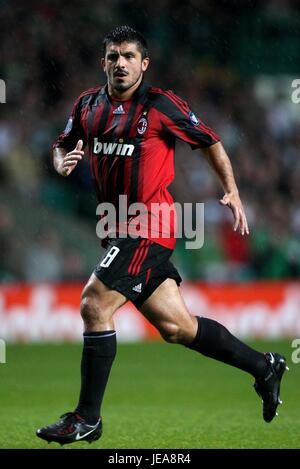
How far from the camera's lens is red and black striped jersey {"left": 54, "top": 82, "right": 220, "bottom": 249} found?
5.88m

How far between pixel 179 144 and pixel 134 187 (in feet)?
30.6

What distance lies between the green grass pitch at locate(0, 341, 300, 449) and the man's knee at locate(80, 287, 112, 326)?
31.4 inches

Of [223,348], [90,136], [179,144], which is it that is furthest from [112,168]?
[179,144]

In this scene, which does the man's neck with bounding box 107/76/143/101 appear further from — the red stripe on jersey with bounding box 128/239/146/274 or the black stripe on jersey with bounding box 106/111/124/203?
the red stripe on jersey with bounding box 128/239/146/274

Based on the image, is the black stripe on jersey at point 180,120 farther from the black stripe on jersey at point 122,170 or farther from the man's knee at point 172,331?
the man's knee at point 172,331

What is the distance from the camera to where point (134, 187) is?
5883 mm

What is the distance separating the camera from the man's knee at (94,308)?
565 cm

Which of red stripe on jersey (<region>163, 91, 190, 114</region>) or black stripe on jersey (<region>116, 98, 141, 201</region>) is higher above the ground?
red stripe on jersey (<region>163, 91, 190, 114</region>)

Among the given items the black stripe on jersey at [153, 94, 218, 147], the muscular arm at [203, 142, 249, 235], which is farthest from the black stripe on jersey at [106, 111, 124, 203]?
the muscular arm at [203, 142, 249, 235]

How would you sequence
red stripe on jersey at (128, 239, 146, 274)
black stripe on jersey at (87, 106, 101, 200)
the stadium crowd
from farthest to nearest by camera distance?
1. the stadium crowd
2. black stripe on jersey at (87, 106, 101, 200)
3. red stripe on jersey at (128, 239, 146, 274)

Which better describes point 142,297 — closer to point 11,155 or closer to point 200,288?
point 200,288

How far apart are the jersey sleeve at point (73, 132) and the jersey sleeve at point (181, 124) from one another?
0.55 metres

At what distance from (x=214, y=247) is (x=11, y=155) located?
302 cm
